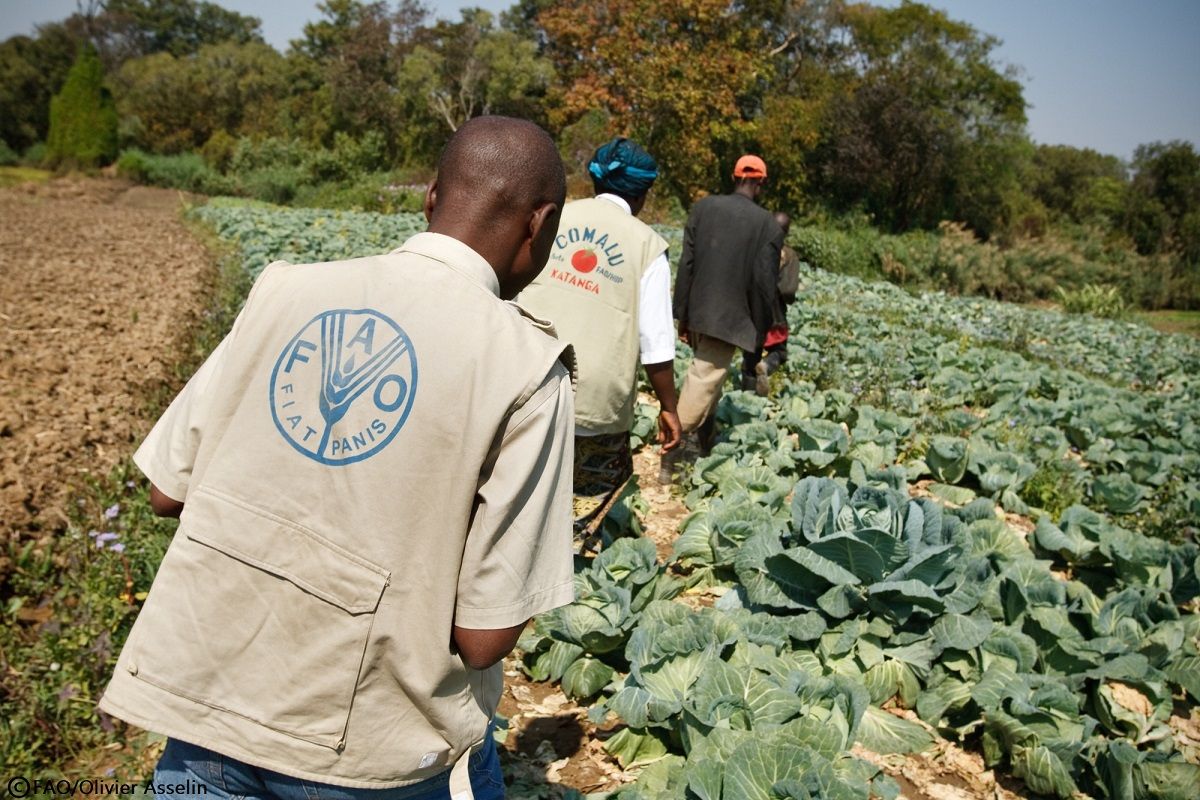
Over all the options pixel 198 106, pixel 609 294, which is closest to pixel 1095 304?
pixel 609 294

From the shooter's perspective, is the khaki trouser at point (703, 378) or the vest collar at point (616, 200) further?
the khaki trouser at point (703, 378)

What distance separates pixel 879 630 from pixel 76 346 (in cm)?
666

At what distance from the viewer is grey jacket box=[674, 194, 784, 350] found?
4922 mm

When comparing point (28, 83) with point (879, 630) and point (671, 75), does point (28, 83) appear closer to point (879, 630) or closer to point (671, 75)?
point (671, 75)

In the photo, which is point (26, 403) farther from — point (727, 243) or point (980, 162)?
point (980, 162)

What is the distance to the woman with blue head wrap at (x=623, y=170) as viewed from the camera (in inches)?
135

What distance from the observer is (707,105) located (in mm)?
25938

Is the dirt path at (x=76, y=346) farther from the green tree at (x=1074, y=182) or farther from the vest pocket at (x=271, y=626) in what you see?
the green tree at (x=1074, y=182)

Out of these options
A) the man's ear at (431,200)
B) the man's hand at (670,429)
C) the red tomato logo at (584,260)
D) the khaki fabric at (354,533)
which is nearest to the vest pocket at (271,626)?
the khaki fabric at (354,533)

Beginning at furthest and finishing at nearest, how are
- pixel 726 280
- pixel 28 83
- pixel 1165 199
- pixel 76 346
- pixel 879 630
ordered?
pixel 28 83 → pixel 1165 199 → pixel 76 346 → pixel 726 280 → pixel 879 630

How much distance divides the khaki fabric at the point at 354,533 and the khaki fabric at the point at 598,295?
2.04m

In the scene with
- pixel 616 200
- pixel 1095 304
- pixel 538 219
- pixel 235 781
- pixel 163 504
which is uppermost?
pixel 1095 304

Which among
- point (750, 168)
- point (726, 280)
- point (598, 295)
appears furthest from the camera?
point (750, 168)

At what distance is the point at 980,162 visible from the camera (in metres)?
29.5
